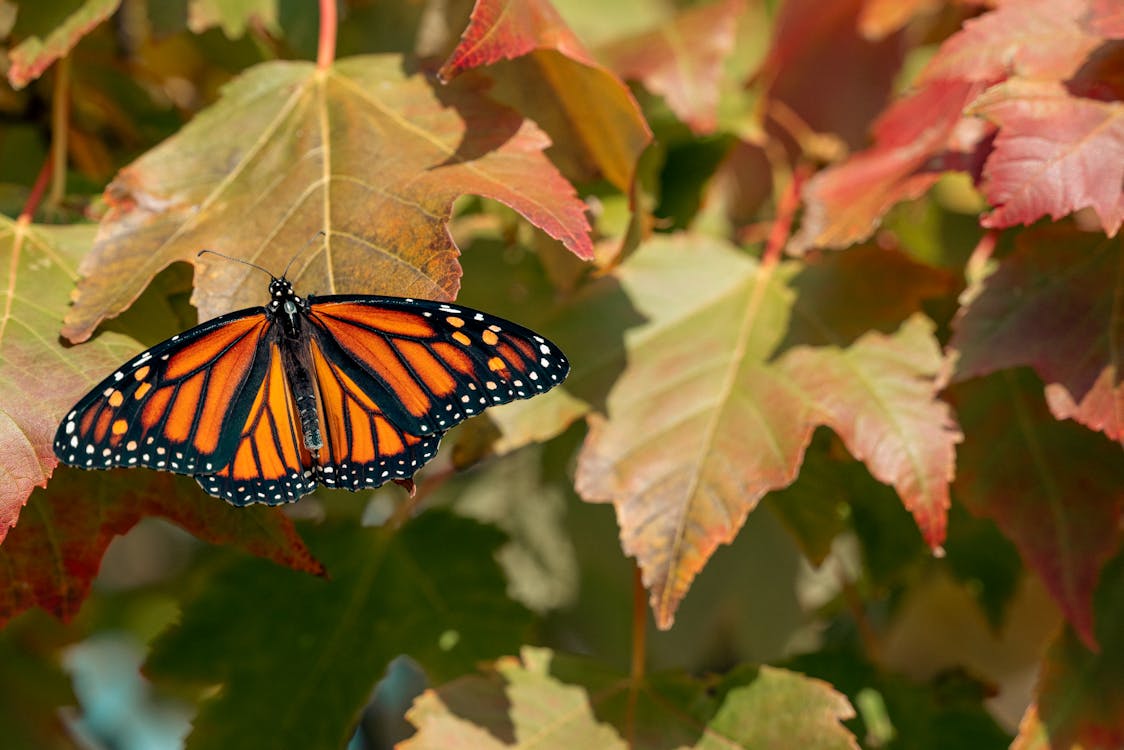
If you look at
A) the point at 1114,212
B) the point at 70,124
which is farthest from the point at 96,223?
the point at 1114,212

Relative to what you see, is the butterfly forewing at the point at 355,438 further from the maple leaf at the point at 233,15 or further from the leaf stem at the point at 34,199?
the maple leaf at the point at 233,15

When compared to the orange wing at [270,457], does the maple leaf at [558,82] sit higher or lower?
higher

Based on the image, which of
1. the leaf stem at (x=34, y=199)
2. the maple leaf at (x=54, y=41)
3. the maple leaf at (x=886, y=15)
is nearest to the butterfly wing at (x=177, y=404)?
the leaf stem at (x=34, y=199)

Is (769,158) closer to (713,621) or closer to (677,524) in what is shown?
(713,621)

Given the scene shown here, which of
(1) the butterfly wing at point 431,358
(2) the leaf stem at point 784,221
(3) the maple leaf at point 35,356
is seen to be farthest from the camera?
(2) the leaf stem at point 784,221

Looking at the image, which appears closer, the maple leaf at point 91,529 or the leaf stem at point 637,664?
the maple leaf at point 91,529

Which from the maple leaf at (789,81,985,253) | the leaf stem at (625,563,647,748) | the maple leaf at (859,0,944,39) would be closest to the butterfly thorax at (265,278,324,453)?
the leaf stem at (625,563,647,748)

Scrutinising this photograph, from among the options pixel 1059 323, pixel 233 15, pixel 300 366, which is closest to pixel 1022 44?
pixel 1059 323
